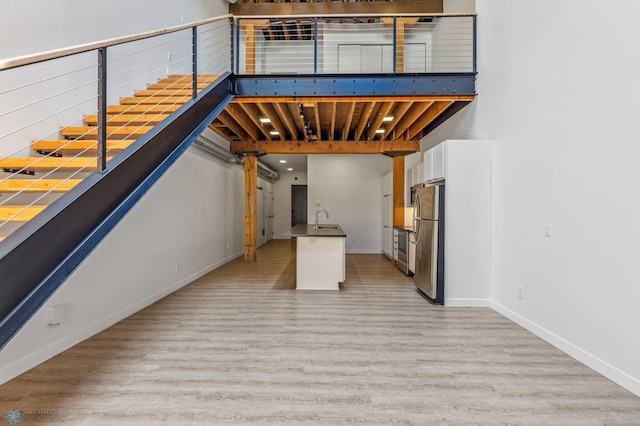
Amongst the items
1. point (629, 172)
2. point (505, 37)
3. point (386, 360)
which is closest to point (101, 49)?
point (386, 360)

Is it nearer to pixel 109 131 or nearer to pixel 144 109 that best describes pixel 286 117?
pixel 144 109

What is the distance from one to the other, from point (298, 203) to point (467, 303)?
10.5m

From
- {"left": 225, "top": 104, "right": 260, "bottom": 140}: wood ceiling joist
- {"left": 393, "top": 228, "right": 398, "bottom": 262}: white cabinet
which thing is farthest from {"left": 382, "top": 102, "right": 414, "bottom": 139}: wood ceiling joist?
{"left": 225, "top": 104, "right": 260, "bottom": 140}: wood ceiling joist

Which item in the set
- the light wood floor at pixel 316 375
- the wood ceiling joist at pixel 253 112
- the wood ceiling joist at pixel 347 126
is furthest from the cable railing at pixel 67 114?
the wood ceiling joist at pixel 347 126

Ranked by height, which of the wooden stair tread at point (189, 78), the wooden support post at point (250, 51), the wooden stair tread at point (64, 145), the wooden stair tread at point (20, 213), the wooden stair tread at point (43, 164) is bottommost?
the wooden stair tread at point (20, 213)

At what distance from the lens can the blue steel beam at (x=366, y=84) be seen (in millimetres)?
4551

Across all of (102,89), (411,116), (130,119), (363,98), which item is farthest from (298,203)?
(102,89)

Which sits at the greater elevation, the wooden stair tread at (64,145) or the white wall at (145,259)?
the wooden stair tread at (64,145)

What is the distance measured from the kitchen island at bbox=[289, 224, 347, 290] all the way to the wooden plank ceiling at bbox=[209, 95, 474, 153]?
209 centimetres

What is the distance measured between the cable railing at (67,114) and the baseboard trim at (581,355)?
3.89 m

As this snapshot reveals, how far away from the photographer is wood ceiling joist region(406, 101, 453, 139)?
5073 mm

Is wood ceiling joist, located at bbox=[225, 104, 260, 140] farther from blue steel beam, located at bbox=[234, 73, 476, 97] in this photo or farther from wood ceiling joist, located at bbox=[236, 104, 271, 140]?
blue steel beam, located at bbox=[234, 73, 476, 97]

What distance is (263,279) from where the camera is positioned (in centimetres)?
573

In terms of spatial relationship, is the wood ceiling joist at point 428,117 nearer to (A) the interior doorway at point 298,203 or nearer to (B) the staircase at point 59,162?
(B) the staircase at point 59,162
